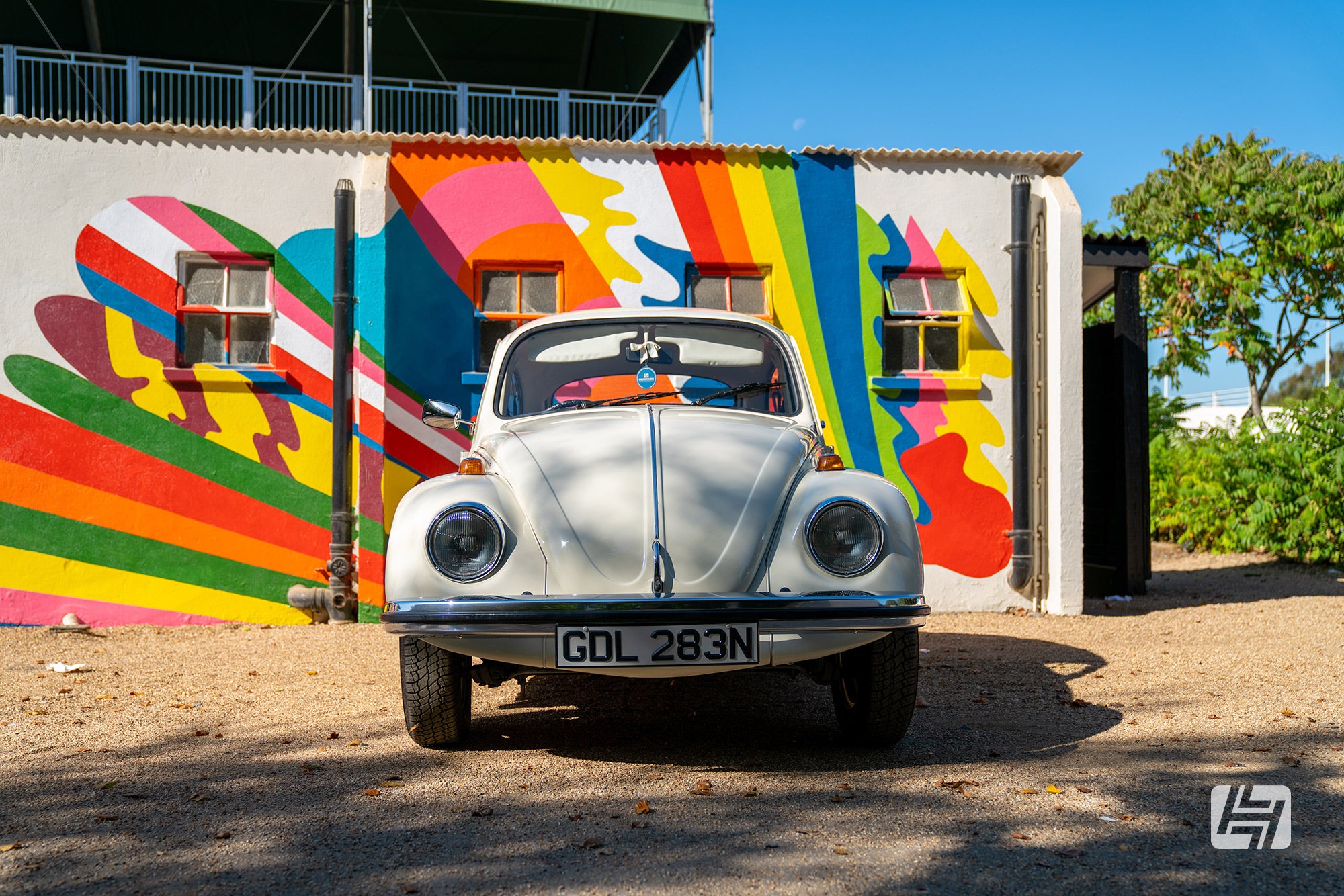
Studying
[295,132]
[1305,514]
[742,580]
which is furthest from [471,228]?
[1305,514]

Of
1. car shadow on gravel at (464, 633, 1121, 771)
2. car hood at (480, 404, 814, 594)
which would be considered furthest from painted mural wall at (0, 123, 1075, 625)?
car hood at (480, 404, 814, 594)

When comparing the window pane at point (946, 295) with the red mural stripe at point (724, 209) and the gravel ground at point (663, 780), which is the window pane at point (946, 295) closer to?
the red mural stripe at point (724, 209)

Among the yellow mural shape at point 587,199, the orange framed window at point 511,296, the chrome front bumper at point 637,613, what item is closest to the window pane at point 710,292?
the yellow mural shape at point 587,199

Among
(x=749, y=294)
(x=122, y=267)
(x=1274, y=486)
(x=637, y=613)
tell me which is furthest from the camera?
(x=1274, y=486)

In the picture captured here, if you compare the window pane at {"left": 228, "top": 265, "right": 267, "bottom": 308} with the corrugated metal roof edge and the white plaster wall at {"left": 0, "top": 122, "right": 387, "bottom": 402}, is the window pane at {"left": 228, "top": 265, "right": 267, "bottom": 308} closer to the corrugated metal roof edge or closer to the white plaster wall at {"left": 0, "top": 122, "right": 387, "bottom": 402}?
the white plaster wall at {"left": 0, "top": 122, "right": 387, "bottom": 402}

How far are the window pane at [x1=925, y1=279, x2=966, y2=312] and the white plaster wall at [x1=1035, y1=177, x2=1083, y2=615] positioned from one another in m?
0.73

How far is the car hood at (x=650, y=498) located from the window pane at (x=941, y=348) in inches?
185

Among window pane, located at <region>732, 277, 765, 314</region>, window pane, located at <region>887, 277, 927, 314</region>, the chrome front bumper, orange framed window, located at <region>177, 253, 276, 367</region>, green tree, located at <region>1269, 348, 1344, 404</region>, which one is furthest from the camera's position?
green tree, located at <region>1269, 348, 1344, 404</region>

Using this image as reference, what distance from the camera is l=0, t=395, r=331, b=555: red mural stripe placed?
7441 mm

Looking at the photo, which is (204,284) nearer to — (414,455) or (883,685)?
(414,455)

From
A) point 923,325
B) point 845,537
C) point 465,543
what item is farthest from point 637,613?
point 923,325

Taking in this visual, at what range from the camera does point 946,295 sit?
8305 mm

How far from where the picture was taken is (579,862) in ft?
8.35

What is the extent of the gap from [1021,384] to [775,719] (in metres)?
4.73
